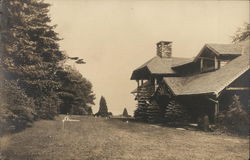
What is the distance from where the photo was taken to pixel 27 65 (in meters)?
22.0

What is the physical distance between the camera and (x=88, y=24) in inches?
604

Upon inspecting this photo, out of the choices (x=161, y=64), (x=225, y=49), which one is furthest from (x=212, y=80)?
(x=161, y=64)

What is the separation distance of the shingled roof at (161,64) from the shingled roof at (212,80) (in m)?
2.46

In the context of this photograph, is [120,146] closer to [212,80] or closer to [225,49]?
[212,80]

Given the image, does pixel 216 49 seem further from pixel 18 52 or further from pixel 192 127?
pixel 18 52

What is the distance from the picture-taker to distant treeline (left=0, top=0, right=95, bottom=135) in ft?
57.9

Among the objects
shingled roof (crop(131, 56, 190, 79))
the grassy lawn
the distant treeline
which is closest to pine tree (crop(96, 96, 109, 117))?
shingled roof (crop(131, 56, 190, 79))

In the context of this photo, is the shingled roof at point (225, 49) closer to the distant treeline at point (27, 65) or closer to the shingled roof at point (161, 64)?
the shingled roof at point (161, 64)

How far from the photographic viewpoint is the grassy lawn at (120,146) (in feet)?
40.0

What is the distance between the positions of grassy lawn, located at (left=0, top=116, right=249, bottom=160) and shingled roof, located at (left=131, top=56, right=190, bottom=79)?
13.1m

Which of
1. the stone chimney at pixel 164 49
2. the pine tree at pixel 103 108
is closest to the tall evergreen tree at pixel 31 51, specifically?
the stone chimney at pixel 164 49

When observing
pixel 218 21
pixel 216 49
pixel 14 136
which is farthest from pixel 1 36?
pixel 216 49

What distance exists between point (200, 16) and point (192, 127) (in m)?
8.88

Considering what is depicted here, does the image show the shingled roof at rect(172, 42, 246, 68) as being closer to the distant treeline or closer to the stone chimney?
the stone chimney
